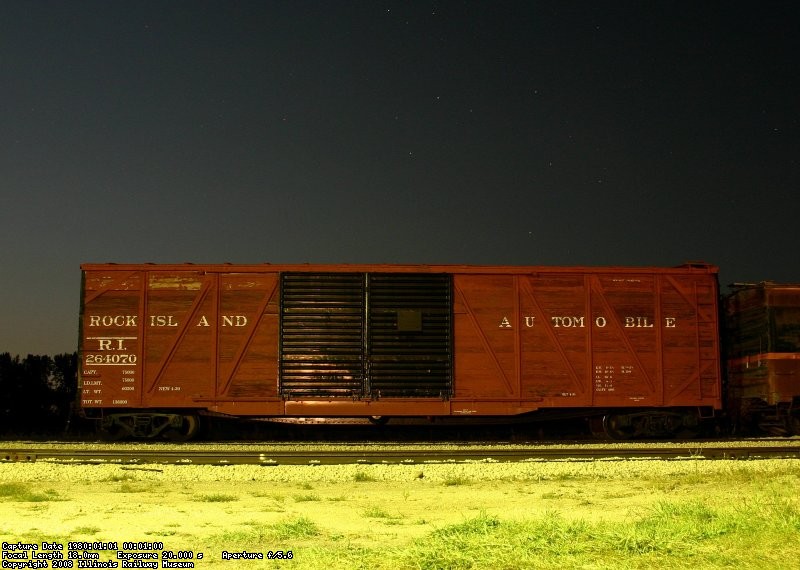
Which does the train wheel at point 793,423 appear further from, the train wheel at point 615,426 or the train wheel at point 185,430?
the train wheel at point 185,430

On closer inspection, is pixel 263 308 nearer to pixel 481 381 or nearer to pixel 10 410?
pixel 481 381

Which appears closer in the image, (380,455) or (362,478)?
(362,478)

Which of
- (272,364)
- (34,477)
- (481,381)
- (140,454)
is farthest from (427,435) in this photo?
(34,477)

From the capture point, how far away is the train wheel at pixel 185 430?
1750 centimetres

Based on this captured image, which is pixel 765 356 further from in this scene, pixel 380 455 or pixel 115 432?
pixel 115 432

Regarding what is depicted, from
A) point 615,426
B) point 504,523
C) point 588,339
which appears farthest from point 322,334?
point 504,523

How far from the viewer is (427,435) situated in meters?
20.7

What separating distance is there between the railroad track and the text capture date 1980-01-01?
6.43 meters

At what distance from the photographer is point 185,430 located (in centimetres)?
1775

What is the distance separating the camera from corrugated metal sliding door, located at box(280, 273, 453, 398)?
56.9 ft

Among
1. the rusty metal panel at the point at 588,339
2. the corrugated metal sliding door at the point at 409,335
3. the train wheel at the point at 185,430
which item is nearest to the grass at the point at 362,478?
the corrugated metal sliding door at the point at 409,335

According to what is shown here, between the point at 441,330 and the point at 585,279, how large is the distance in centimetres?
345

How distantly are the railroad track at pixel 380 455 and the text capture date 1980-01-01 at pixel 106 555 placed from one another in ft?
21.1

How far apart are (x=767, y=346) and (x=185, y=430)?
12.9 m
